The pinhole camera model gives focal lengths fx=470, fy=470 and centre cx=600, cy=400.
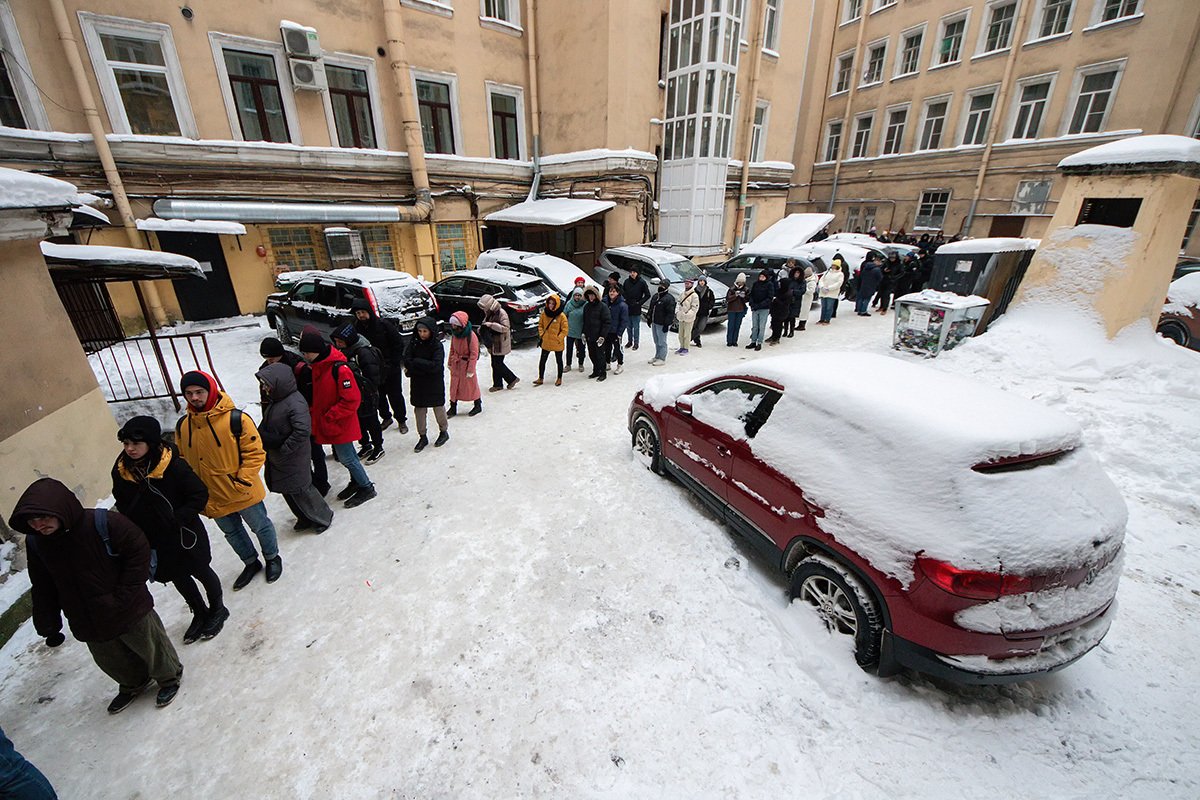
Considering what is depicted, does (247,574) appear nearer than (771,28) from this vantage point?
Yes

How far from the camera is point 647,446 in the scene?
542cm

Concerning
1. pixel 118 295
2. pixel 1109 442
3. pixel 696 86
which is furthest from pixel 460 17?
pixel 1109 442

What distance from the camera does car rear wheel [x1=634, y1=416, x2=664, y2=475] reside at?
516 cm

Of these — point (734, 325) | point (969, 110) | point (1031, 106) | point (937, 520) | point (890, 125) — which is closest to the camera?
point (937, 520)

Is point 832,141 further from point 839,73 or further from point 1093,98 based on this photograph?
point 1093,98

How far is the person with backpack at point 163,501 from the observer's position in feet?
9.29

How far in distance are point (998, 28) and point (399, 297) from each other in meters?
25.1

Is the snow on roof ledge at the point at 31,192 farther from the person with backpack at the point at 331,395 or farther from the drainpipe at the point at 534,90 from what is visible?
the drainpipe at the point at 534,90

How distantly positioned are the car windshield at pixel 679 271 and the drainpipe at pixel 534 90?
6447 millimetres

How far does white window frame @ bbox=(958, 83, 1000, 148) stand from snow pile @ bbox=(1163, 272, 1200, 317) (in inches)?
514

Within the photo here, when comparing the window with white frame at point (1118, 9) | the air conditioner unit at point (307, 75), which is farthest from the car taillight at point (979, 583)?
the window with white frame at point (1118, 9)

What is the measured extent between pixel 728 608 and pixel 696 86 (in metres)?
15.8

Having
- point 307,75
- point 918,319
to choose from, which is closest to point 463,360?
point 918,319

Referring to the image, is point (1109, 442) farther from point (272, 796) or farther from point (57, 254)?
point (57, 254)
